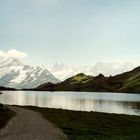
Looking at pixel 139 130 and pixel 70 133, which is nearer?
pixel 70 133

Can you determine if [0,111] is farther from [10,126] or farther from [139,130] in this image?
[139,130]

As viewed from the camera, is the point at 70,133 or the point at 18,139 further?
the point at 70,133

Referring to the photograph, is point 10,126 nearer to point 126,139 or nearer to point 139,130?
point 126,139

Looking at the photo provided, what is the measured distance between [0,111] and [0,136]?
111 ft

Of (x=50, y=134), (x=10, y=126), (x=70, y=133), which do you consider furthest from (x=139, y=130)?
(x=10, y=126)

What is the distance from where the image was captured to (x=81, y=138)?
3619cm

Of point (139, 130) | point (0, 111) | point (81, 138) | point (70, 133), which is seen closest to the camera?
point (81, 138)

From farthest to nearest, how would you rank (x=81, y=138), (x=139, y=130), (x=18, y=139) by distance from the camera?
(x=139, y=130), (x=81, y=138), (x=18, y=139)

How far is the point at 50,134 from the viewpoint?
3728cm

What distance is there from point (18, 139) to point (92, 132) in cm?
1239

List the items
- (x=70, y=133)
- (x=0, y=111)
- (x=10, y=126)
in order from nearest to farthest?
(x=70, y=133), (x=10, y=126), (x=0, y=111)

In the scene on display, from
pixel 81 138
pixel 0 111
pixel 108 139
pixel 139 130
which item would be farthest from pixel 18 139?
pixel 0 111

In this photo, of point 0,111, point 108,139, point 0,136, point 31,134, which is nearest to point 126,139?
point 108,139

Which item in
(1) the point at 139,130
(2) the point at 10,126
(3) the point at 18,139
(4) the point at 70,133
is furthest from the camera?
(1) the point at 139,130
